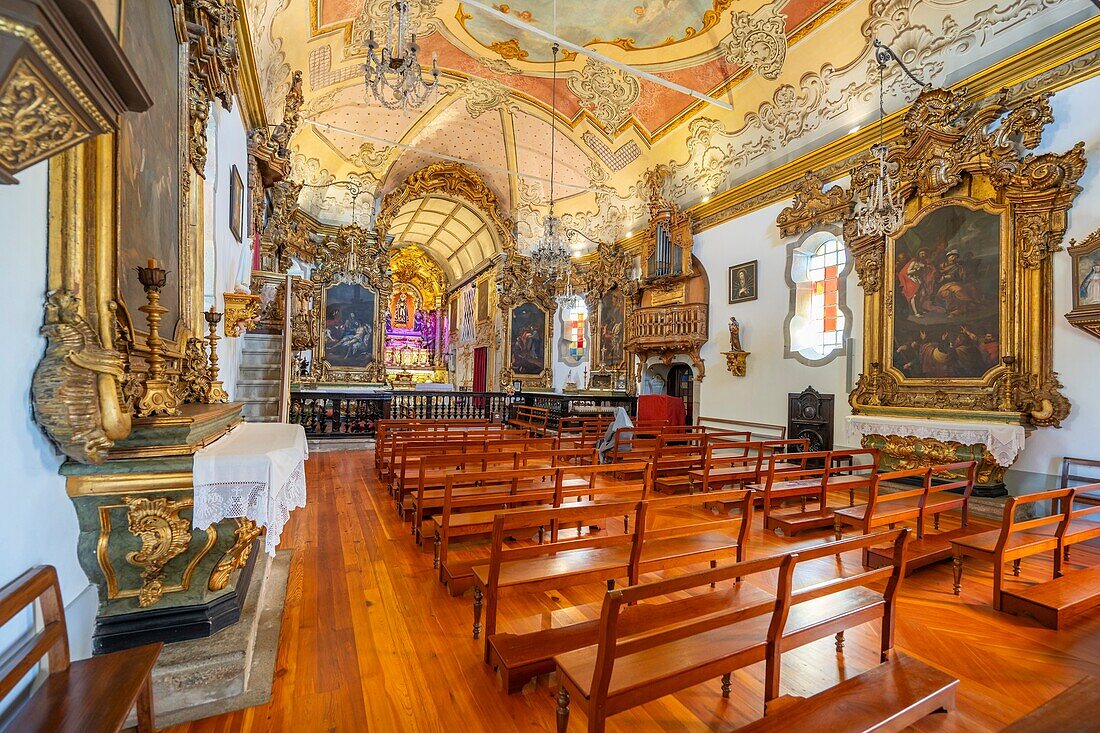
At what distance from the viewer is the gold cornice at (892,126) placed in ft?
18.0

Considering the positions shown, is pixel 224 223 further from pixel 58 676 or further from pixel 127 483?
pixel 58 676

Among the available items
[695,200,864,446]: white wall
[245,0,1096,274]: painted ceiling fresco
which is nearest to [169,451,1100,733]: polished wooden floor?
[695,200,864,446]: white wall

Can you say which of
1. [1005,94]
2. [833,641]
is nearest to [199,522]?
[833,641]

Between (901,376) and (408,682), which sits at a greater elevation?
(901,376)

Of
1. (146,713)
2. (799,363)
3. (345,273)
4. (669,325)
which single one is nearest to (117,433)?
(146,713)

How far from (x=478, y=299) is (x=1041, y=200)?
16103 mm

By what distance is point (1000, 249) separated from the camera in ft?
19.9

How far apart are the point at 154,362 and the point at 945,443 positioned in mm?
7902

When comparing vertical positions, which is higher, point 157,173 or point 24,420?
point 157,173

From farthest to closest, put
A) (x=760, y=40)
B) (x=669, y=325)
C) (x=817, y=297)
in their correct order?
(x=669, y=325) → (x=817, y=297) → (x=760, y=40)

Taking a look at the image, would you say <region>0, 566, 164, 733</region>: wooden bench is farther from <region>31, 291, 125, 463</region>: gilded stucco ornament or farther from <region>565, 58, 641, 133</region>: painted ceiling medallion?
<region>565, 58, 641, 133</region>: painted ceiling medallion

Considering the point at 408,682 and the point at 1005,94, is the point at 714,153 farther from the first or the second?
the point at 408,682

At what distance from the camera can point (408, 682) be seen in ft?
7.16

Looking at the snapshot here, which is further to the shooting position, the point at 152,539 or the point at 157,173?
the point at 157,173
